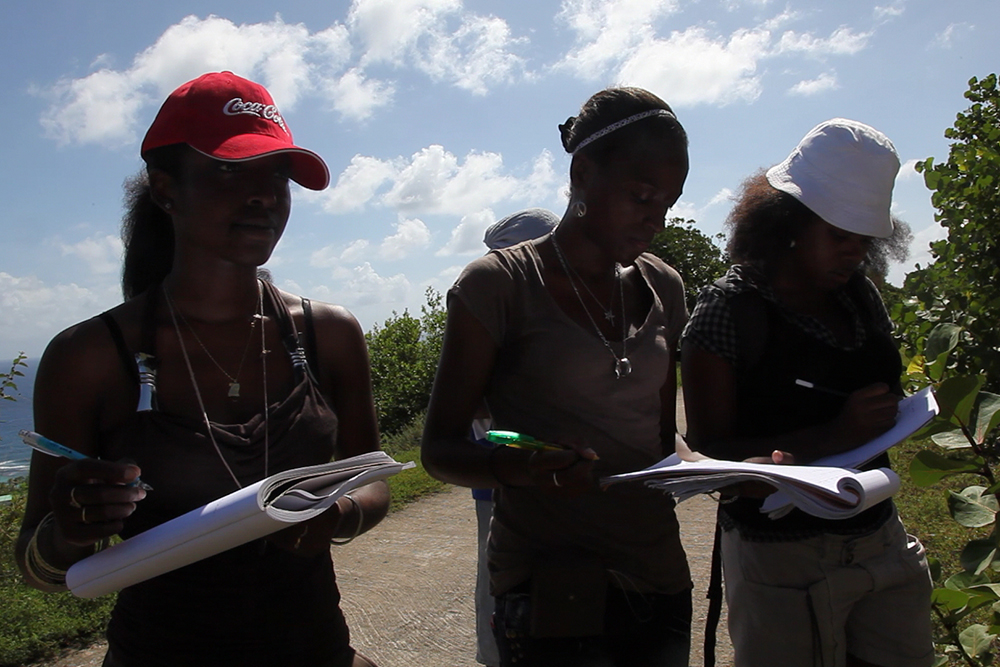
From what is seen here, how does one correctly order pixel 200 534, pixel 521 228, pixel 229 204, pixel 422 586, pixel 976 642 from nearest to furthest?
pixel 200 534
pixel 229 204
pixel 976 642
pixel 521 228
pixel 422 586

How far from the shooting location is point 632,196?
193 cm

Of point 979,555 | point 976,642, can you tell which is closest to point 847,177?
point 979,555

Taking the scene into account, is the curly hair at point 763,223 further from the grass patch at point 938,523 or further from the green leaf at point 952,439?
the grass patch at point 938,523

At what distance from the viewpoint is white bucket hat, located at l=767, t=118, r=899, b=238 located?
84.5 inches

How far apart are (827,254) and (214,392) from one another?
1628mm

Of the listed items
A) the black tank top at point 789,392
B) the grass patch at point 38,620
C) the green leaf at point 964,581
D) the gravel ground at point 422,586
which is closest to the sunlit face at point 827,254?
the black tank top at point 789,392

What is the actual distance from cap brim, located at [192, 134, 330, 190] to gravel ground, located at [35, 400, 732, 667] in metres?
2.70

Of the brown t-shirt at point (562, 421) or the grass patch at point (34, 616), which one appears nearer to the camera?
the brown t-shirt at point (562, 421)

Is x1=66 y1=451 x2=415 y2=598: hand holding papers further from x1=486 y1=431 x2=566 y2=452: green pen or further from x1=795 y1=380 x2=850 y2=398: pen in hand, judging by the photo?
x1=795 y1=380 x2=850 y2=398: pen in hand

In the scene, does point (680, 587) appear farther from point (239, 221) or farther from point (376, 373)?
point (376, 373)

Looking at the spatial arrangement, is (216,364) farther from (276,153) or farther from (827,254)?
(827,254)

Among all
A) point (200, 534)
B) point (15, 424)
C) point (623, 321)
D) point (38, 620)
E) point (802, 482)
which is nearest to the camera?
point (200, 534)

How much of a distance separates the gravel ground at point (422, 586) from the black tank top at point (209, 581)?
7.50 feet

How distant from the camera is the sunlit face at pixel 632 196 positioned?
193cm
